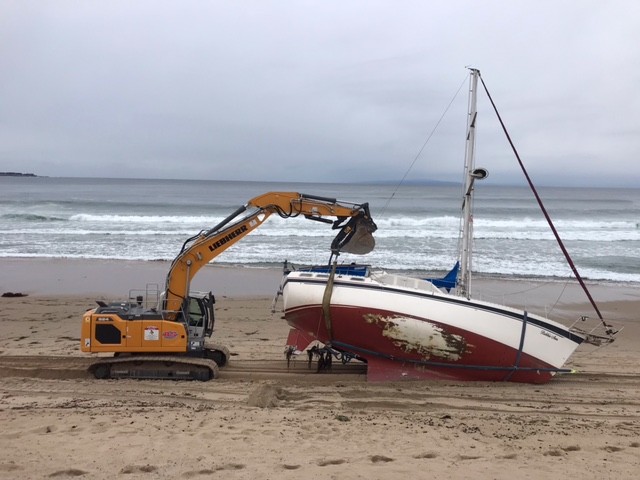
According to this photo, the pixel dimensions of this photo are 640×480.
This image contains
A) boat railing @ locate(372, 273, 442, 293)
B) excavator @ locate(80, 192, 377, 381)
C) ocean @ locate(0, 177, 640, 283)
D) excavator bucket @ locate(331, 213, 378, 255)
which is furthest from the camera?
ocean @ locate(0, 177, 640, 283)

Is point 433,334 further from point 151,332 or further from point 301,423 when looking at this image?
point 151,332

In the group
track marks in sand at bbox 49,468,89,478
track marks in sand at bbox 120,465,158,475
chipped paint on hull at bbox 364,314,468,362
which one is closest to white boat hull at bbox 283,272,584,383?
chipped paint on hull at bbox 364,314,468,362

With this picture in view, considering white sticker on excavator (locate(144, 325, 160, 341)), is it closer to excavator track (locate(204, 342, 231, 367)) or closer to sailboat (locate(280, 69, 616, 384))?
excavator track (locate(204, 342, 231, 367))

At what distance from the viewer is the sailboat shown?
900 cm

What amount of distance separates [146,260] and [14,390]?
51.7 ft

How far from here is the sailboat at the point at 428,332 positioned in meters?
9.00

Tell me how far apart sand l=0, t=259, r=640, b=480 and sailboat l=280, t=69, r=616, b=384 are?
0.31 meters

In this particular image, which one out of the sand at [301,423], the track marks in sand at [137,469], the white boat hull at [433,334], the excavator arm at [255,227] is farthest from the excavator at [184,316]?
the track marks in sand at [137,469]

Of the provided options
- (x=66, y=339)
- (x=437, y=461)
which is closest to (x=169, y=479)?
(x=437, y=461)

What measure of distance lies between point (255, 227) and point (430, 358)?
3750 mm

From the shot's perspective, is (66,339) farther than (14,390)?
Yes

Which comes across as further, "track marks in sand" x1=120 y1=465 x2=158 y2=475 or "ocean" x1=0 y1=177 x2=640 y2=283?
"ocean" x1=0 y1=177 x2=640 y2=283

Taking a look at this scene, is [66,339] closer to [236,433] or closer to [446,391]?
[236,433]

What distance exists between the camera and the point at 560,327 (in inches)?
361
